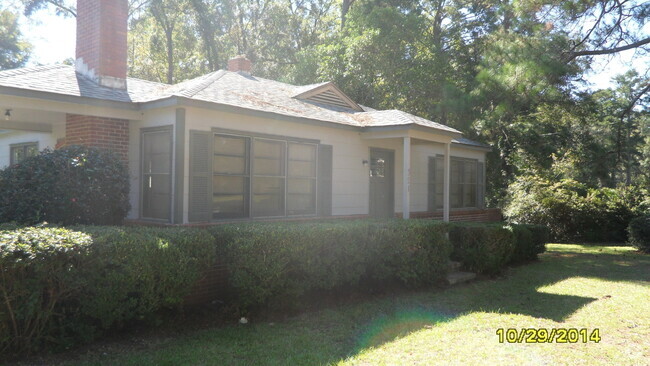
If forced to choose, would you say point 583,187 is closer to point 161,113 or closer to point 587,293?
point 587,293

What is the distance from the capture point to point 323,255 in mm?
6676

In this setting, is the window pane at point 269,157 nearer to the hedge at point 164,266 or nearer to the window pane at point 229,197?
the window pane at point 229,197

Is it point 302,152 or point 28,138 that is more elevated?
point 28,138

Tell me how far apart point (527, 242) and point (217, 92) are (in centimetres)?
767

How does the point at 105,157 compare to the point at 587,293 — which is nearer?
the point at 105,157

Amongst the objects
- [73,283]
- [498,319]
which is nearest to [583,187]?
[498,319]

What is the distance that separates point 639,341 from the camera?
541 cm

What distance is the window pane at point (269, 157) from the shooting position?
854 centimetres

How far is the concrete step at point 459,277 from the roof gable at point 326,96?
5143 millimetres

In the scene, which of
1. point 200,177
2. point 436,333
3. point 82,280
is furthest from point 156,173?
point 436,333

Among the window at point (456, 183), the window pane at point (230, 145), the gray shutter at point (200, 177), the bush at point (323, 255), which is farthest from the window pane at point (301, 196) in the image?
the window at point (456, 183)

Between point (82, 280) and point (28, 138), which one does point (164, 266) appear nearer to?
point (82, 280)

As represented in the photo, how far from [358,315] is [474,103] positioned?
38.7 feet

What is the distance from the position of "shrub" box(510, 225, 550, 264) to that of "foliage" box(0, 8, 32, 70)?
30.9 m
